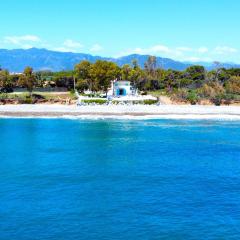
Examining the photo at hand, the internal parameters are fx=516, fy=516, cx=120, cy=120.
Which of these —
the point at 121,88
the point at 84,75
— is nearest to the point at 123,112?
the point at 121,88

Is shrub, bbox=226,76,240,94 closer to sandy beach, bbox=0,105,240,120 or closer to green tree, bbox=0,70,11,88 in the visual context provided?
sandy beach, bbox=0,105,240,120

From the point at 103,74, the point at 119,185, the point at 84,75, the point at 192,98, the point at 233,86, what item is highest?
the point at 103,74

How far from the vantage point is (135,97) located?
78.7 m

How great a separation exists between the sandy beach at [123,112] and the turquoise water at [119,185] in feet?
49.9

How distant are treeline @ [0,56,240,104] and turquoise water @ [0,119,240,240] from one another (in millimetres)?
32628

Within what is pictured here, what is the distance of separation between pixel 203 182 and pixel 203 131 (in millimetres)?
23885

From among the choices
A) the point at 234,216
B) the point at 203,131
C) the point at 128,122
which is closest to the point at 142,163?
the point at 234,216

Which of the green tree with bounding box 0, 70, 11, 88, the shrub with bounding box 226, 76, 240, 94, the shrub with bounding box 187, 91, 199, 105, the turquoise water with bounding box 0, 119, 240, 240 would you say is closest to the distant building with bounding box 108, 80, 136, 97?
the shrub with bounding box 187, 91, 199, 105

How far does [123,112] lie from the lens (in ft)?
216

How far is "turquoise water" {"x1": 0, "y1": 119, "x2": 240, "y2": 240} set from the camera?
67.4ft

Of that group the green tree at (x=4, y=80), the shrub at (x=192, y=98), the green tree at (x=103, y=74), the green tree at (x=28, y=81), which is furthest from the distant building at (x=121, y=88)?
the green tree at (x=4, y=80)

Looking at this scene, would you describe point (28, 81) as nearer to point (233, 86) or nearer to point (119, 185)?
point (233, 86)

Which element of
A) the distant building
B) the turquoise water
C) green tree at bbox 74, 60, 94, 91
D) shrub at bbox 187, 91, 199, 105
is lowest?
the turquoise water

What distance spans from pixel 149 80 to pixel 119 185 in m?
70.6
